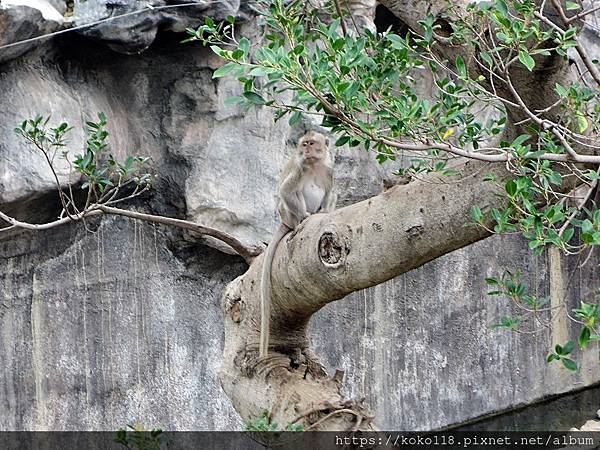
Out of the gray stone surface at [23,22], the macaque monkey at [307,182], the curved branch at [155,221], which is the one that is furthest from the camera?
the macaque monkey at [307,182]

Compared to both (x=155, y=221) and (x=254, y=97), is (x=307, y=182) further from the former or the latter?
(x=254, y=97)

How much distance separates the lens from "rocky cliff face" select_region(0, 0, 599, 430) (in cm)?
579

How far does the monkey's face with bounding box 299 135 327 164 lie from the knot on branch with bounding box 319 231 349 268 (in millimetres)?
2033

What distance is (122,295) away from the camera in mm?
6258

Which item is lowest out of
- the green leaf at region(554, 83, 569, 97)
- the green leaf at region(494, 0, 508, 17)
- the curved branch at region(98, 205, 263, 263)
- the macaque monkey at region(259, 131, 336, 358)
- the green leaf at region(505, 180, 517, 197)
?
the green leaf at region(505, 180, 517, 197)

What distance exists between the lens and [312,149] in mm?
5641

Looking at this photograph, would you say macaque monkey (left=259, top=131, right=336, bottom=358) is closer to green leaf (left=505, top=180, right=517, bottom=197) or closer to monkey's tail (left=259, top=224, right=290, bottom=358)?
monkey's tail (left=259, top=224, right=290, bottom=358)

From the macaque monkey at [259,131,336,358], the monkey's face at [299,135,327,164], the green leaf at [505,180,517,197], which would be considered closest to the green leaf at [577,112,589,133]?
the green leaf at [505,180,517,197]

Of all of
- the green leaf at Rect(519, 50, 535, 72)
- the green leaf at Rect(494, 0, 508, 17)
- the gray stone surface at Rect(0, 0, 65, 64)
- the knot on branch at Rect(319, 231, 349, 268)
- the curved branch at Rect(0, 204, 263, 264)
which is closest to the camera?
the green leaf at Rect(519, 50, 535, 72)

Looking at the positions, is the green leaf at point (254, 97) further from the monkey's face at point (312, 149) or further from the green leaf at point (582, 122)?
the monkey's face at point (312, 149)

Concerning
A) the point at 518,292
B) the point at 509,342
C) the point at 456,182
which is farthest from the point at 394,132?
the point at 509,342

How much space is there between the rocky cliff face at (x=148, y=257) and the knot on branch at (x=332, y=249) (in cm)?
235

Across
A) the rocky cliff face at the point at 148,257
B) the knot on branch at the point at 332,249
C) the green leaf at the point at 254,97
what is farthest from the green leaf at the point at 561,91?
the rocky cliff face at the point at 148,257

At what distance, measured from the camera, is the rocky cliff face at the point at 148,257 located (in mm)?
5793
